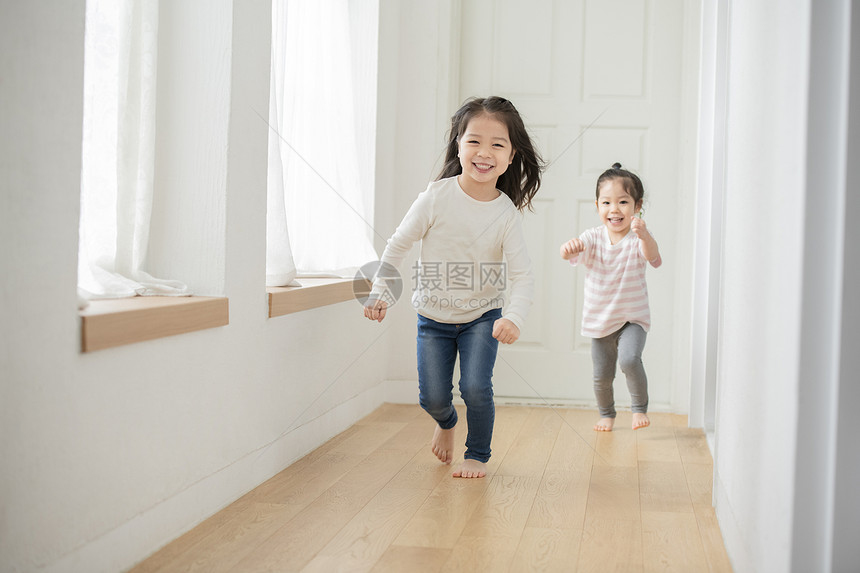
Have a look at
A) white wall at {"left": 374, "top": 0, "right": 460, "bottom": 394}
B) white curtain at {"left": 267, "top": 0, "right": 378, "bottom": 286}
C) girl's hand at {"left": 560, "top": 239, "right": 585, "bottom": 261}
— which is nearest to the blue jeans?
white curtain at {"left": 267, "top": 0, "right": 378, "bottom": 286}

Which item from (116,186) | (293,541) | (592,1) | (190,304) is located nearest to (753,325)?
(293,541)

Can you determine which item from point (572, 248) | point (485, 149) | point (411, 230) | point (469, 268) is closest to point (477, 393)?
point (469, 268)

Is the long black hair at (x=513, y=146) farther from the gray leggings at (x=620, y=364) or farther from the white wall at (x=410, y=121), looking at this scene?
the white wall at (x=410, y=121)

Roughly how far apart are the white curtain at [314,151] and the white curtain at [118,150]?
43 cm

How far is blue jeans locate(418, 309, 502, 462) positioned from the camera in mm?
2102

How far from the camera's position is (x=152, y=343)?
146cm

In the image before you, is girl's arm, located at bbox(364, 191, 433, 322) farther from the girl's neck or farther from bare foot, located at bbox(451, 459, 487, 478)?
bare foot, located at bbox(451, 459, 487, 478)

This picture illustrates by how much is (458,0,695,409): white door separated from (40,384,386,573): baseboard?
1.07 metres

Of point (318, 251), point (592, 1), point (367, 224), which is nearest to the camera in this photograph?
point (318, 251)

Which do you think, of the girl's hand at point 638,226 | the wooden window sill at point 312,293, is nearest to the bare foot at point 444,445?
the wooden window sill at point 312,293

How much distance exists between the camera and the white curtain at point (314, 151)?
7.08 feet

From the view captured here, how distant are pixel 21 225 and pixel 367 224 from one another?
71.0 inches

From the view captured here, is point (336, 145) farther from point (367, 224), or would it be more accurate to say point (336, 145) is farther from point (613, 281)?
point (613, 281)

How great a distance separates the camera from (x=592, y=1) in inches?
121
